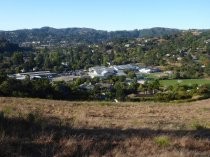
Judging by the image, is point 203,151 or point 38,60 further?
point 38,60

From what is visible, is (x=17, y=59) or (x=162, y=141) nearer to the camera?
(x=162, y=141)

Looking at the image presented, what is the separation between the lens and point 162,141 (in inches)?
307

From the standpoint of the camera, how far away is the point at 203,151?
7.59 m

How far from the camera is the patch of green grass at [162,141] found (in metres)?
7.68

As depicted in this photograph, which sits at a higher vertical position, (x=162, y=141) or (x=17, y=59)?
(x=162, y=141)

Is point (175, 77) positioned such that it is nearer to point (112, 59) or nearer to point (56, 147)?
point (112, 59)

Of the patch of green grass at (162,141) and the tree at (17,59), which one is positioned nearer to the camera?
the patch of green grass at (162,141)

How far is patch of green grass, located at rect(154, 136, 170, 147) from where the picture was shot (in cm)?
768

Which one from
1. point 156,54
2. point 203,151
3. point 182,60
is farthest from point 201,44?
point 203,151

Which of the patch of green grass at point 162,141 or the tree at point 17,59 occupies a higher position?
the patch of green grass at point 162,141

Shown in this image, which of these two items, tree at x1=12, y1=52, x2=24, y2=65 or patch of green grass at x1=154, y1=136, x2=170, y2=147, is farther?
tree at x1=12, y1=52, x2=24, y2=65

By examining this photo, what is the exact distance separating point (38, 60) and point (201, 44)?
195 feet

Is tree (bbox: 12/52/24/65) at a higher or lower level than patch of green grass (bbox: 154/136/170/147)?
lower

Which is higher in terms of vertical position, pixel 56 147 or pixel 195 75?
pixel 56 147
